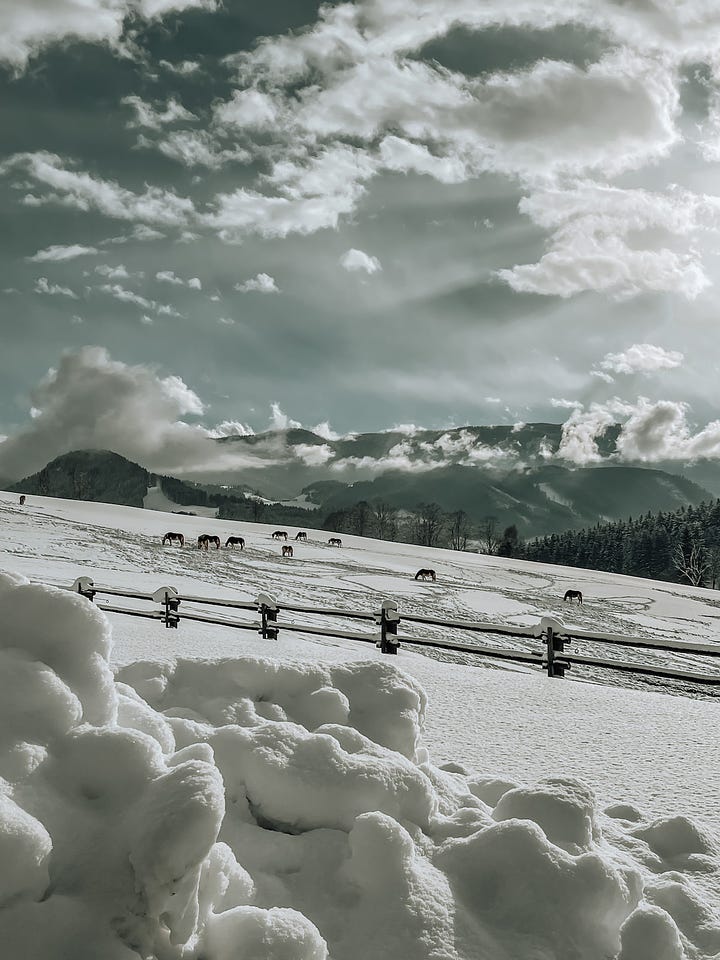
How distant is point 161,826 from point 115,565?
1145 inches

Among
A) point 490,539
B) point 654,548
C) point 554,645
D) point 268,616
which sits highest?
point 654,548

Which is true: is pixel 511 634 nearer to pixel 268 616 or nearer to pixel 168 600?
pixel 268 616

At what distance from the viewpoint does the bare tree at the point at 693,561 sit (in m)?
74.9

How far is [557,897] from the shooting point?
276 cm

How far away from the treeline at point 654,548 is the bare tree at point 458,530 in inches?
519

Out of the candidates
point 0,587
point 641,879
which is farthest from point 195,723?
Answer: point 641,879

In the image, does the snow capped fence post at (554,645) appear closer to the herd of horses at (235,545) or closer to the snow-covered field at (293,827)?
the snow-covered field at (293,827)


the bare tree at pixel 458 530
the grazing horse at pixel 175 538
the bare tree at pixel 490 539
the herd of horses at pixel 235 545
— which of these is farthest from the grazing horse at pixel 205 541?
the bare tree at pixel 458 530

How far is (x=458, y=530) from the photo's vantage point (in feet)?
381

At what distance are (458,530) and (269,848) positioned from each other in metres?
115

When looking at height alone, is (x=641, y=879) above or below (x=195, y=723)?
below

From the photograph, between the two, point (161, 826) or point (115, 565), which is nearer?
point (161, 826)

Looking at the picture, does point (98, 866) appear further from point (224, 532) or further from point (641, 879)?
point (224, 532)

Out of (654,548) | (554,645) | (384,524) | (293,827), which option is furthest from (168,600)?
(384,524)
